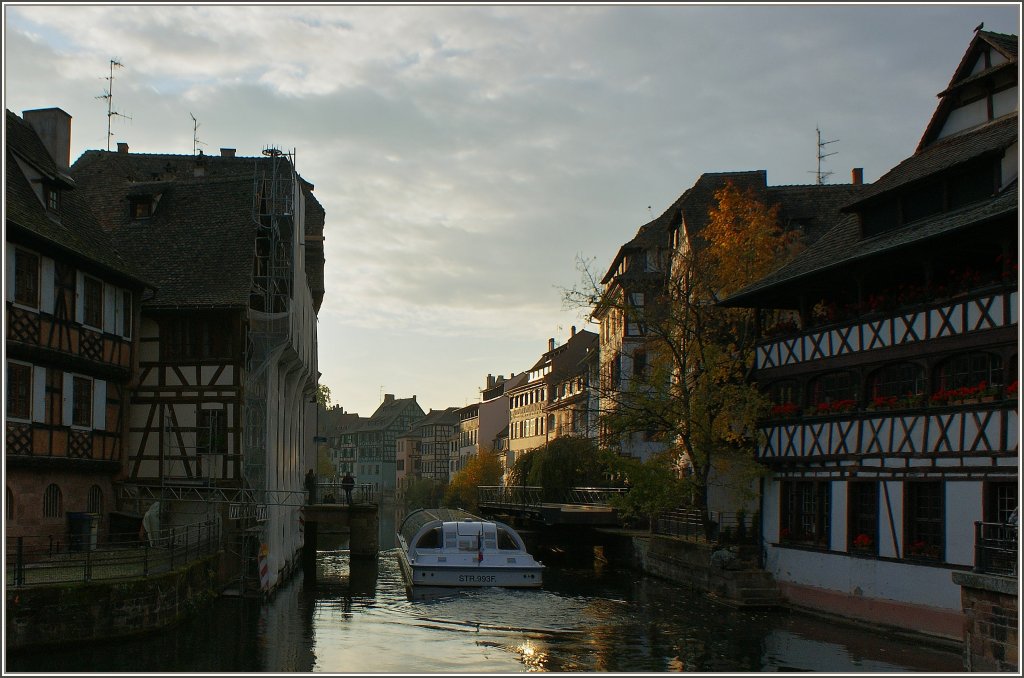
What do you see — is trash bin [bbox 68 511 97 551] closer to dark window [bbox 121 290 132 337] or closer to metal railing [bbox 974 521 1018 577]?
dark window [bbox 121 290 132 337]

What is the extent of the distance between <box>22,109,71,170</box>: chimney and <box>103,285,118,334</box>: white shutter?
418cm

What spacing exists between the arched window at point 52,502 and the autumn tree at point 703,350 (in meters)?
14.4

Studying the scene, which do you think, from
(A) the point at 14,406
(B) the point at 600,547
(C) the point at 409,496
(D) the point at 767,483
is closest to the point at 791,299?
(D) the point at 767,483

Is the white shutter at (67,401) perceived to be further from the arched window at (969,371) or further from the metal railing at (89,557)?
the arched window at (969,371)

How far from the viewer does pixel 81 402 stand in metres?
26.5

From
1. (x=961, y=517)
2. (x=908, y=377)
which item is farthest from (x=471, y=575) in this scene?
(x=961, y=517)

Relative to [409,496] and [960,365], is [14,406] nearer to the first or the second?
[960,365]

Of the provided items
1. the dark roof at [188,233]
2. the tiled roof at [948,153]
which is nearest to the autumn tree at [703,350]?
the tiled roof at [948,153]

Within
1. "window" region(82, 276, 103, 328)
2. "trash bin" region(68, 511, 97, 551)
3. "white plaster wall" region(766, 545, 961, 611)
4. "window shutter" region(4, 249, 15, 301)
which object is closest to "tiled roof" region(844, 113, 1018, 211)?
"white plaster wall" region(766, 545, 961, 611)

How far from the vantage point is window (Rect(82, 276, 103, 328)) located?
2622cm

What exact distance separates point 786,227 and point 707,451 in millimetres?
12979

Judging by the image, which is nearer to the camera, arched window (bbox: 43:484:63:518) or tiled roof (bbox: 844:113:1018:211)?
tiled roof (bbox: 844:113:1018:211)

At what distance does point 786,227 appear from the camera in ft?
133

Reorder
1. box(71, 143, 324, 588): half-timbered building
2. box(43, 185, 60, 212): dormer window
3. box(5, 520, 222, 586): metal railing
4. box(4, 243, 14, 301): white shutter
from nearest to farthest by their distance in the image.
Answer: box(5, 520, 222, 586): metal railing < box(4, 243, 14, 301): white shutter < box(43, 185, 60, 212): dormer window < box(71, 143, 324, 588): half-timbered building
